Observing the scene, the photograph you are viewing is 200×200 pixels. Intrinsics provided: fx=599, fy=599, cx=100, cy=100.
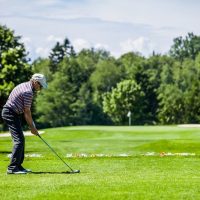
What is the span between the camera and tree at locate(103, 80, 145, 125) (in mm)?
111500

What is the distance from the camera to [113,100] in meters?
113

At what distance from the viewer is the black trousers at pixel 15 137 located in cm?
1353

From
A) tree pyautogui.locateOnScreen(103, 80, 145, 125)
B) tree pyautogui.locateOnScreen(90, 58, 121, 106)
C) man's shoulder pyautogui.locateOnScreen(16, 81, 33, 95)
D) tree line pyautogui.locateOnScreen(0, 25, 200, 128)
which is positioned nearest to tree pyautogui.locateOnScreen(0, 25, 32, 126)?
tree line pyautogui.locateOnScreen(0, 25, 200, 128)

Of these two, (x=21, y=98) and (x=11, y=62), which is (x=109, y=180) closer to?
(x=21, y=98)

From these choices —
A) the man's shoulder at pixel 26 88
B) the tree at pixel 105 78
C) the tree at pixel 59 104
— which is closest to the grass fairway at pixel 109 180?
the man's shoulder at pixel 26 88

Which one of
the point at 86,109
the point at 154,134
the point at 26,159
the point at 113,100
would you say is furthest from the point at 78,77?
the point at 26,159

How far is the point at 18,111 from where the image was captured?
1359 centimetres

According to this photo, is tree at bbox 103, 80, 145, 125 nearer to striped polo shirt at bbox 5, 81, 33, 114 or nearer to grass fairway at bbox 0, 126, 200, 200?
grass fairway at bbox 0, 126, 200, 200

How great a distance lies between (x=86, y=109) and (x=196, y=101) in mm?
27377

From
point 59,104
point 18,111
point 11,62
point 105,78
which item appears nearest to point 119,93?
point 59,104

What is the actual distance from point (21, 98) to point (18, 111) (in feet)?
1.04

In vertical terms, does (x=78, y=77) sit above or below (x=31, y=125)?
below

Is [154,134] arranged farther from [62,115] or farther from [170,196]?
[62,115]

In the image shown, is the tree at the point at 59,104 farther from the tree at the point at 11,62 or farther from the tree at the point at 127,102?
the tree at the point at 11,62
